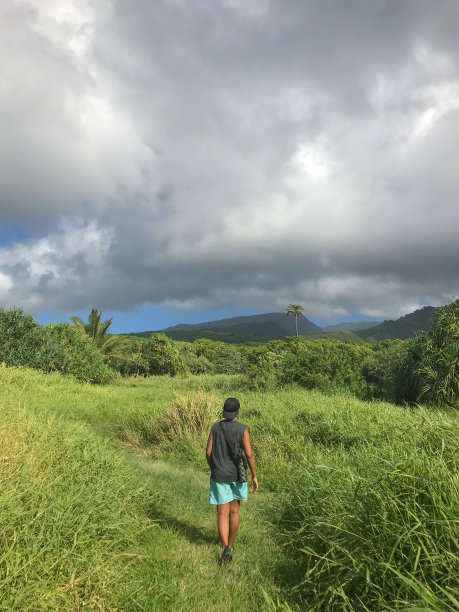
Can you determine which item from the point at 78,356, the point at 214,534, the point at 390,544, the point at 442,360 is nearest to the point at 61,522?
the point at 214,534

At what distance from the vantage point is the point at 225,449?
15.1 ft

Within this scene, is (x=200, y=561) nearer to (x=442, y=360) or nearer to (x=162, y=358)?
(x=442, y=360)

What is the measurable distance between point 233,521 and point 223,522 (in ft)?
0.45

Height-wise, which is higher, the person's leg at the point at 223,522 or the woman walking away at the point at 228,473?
the woman walking away at the point at 228,473

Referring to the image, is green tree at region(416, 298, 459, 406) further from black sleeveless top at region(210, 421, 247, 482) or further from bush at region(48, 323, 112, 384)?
bush at region(48, 323, 112, 384)

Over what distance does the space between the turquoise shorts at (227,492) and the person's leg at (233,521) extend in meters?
0.09

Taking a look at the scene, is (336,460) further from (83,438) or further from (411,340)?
(411,340)

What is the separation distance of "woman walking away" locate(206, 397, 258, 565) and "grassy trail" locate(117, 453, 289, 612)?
1.27 feet

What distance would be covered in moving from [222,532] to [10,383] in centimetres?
1154

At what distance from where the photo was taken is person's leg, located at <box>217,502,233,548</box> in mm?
4449

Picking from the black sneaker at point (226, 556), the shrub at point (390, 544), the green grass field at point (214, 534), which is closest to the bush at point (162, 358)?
the green grass field at point (214, 534)

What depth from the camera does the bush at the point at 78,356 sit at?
23.9 m

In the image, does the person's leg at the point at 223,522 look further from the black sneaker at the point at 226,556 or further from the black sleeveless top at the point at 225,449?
the black sleeveless top at the point at 225,449

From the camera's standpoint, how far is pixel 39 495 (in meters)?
3.71
